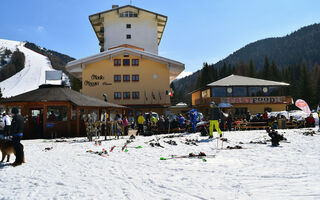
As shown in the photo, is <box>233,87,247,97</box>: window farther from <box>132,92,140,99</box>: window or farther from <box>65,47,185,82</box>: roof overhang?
<box>132,92,140,99</box>: window

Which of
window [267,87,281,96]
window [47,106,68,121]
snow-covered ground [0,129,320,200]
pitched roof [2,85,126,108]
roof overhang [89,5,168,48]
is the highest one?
roof overhang [89,5,168,48]

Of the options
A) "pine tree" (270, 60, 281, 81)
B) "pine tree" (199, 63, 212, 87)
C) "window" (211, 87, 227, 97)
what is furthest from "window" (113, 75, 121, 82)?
"pine tree" (270, 60, 281, 81)

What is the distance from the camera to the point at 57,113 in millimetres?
16703

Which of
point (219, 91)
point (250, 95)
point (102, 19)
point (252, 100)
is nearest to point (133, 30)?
point (102, 19)

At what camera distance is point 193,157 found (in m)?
7.57

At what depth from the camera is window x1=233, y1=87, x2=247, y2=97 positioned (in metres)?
37.0

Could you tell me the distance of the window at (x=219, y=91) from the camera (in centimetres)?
3684

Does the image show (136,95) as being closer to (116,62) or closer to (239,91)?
(116,62)

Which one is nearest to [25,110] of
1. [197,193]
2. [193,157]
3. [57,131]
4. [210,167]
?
[57,131]

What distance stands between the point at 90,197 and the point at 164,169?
7.50 ft

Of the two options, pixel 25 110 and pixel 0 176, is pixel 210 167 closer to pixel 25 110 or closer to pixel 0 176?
pixel 0 176

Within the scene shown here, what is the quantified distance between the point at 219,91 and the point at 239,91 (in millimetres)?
3089

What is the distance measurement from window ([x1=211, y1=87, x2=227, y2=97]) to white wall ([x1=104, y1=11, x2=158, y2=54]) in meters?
12.7

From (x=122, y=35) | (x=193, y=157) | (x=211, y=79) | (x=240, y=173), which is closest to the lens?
(x=240, y=173)
